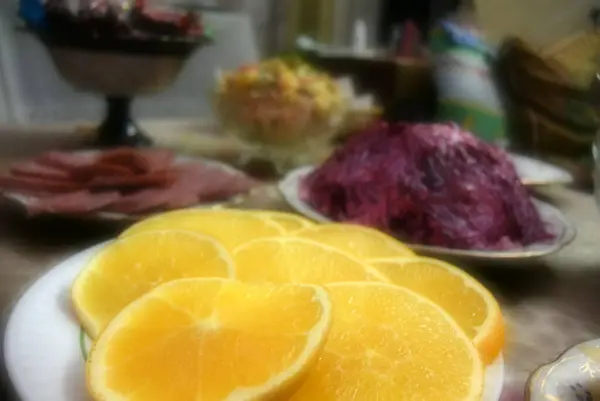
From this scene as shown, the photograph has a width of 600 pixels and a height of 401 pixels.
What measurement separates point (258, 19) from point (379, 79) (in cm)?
150

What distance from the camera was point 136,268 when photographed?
51 centimetres

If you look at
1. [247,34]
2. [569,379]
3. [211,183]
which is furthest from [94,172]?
[247,34]

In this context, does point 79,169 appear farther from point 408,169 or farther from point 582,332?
point 582,332

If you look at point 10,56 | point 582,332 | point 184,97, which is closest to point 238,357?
point 582,332

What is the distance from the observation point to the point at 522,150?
5.86 ft

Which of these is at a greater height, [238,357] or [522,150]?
[238,357]

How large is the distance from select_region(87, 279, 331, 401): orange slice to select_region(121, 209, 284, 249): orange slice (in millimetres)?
122

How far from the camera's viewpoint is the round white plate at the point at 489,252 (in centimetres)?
67

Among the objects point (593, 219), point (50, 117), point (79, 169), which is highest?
point (79, 169)

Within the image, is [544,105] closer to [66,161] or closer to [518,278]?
[518,278]

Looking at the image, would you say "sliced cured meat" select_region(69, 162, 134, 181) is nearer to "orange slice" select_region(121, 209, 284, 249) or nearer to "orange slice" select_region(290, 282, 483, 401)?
"orange slice" select_region(121, 209, 284, 249)

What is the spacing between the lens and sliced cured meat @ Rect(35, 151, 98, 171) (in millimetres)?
800

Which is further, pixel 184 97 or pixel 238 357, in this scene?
pixel 184 97

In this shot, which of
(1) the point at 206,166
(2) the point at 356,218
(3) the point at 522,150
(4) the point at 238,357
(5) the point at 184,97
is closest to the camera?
(4) the point at 238,357
